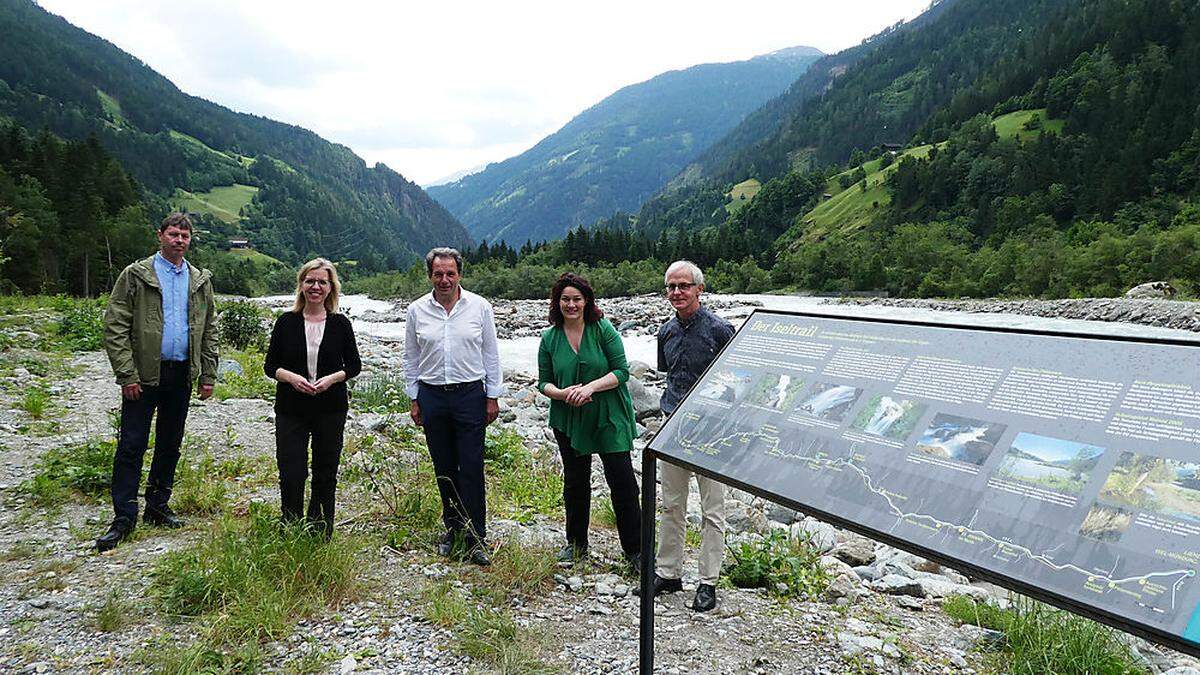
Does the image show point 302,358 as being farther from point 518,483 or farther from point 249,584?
point 518,483

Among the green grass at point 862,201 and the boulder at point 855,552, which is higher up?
the green grass at point 862,201

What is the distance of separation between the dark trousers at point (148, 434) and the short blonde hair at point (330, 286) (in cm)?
108

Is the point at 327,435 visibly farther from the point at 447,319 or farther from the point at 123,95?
the point at 123,95

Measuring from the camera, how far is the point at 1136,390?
217 cm

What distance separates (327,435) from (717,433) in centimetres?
306

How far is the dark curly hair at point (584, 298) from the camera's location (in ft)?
15.7

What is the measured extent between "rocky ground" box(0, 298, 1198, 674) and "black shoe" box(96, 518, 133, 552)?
3.2 inches

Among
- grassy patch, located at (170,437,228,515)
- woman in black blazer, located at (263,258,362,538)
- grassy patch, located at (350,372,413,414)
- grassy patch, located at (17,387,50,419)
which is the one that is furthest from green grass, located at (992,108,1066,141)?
grassy patch, located at (17,387,50,419)

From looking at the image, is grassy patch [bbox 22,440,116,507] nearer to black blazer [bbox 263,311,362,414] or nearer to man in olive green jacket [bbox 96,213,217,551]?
man in olive green jacket [bbox 96,213,217,551]

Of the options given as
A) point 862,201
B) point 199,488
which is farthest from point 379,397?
point 862,201

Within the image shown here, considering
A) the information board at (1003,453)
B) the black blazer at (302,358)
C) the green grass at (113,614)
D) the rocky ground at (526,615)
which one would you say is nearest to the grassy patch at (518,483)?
the rocky ground at (526,615)

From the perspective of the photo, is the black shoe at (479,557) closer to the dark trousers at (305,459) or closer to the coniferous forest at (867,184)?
the dark trousers at (305,459)

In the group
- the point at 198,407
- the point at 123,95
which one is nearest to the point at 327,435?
the point at 198,407

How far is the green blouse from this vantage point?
4789mm
